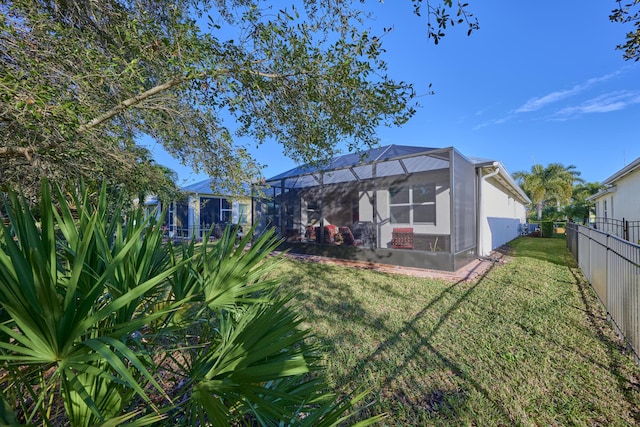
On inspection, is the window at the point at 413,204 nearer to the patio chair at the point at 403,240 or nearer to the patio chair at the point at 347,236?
the patio chair at the point at 403,240

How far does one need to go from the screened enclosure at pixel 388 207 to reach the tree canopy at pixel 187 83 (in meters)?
2.22

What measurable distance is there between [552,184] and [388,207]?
28595mm

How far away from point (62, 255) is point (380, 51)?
156 inches

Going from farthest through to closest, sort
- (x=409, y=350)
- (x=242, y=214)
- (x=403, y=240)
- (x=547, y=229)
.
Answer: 1. (x=547, y=229)
2. (x=403, y=240)
3. (x=409, y=350)
4. (x=242, y=214)

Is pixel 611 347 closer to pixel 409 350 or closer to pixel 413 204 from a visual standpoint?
pixel 409 350

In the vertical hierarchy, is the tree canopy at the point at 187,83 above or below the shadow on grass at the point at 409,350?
above

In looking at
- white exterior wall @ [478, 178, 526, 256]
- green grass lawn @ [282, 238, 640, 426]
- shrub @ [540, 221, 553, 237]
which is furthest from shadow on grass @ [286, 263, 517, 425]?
shrub @ [540, 221, 553, 237]

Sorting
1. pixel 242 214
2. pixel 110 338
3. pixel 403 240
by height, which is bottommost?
pixel 403 240

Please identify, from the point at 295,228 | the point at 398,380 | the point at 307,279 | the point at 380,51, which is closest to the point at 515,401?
the point at 398,380

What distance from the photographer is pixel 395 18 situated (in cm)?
331

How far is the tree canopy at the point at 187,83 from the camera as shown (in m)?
2.45

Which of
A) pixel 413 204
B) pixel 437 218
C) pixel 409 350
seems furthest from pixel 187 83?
pixel 437 218

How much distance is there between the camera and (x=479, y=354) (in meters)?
2.99

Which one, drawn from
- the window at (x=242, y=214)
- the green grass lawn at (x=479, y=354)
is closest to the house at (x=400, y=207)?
the window at (x=242, y=214)
